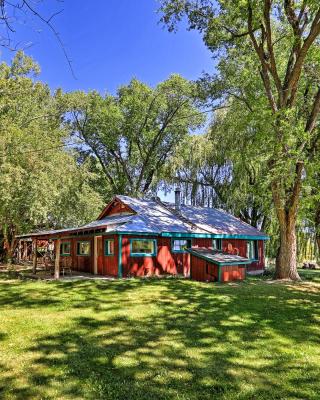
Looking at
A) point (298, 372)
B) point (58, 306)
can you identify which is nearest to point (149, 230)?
point (58, 306)

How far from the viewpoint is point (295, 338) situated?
7.27m

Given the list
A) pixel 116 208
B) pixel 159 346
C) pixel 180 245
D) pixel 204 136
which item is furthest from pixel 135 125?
pixel 159 346

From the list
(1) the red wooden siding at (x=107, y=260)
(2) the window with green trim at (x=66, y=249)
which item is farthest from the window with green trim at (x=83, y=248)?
(1) the red wooden siding at (x=107, y=260)

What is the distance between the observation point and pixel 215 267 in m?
15.6

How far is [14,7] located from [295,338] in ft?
23.7

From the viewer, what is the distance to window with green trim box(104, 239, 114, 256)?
17.9 meters

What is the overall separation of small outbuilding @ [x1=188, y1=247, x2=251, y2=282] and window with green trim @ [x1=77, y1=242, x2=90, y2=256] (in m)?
6.54

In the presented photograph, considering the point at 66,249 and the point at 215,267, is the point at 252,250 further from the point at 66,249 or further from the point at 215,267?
the point at 66,249

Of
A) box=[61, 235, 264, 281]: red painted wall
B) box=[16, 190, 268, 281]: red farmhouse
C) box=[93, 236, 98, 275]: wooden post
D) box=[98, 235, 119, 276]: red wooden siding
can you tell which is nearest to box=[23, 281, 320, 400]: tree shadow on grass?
box=[16, 190, 268, 281]: red farmhouse

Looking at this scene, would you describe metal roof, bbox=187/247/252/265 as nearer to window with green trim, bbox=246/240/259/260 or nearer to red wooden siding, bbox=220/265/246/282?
red wooden siding, bbox=220/265/246/282

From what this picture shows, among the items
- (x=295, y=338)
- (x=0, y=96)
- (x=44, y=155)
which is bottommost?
(x=295, y=338)

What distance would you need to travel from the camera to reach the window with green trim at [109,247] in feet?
58.7

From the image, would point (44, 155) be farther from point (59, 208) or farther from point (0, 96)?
point (59, 208)

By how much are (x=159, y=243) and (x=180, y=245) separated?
1.38 m
